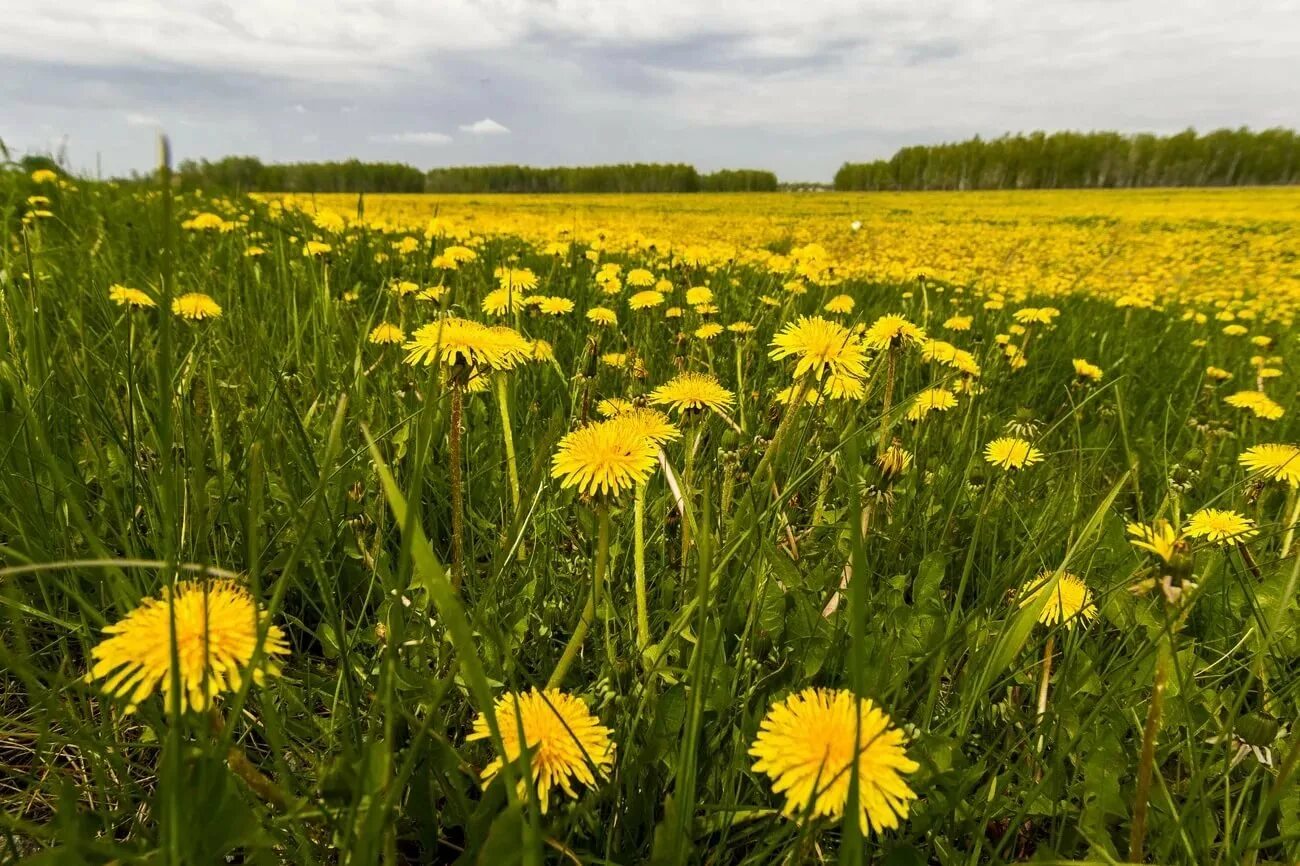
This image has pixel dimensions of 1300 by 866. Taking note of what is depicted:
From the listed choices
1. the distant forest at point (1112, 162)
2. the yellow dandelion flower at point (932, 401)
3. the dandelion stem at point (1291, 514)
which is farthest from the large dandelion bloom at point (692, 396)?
the distant forest at point (1112, 162)

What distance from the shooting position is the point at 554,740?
2.15 ft

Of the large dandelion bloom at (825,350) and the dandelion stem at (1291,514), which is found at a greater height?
the large dandelion bloom at (825,350)

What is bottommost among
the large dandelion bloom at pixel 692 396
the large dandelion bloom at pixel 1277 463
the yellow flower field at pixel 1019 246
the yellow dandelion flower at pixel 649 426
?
the large dandelion bloom at pixel 1277 463

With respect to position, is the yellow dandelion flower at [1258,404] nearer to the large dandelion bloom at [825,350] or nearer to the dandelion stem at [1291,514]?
the dandelion stem at [1291,514]

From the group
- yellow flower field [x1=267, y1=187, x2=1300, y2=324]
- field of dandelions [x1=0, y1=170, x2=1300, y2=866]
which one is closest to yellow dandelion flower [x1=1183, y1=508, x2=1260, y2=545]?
field of dandelions [x1=0, y1=170, x2=1300, y2=866]

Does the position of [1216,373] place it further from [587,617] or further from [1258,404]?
[587,617]

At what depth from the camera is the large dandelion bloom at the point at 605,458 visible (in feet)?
2.73

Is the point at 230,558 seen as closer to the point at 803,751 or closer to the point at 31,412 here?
the point at 31,412

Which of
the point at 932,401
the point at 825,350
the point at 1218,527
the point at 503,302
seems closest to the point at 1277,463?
the point at 1218,527

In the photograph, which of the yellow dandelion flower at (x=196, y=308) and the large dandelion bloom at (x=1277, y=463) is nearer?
the large dandelion bloom at (x=1277, y=463)

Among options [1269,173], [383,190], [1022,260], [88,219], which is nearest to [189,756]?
[88,219]

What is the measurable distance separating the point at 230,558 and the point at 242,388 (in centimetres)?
55

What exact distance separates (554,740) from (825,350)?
2.36ft

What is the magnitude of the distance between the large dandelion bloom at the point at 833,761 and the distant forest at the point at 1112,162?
54041 mm
